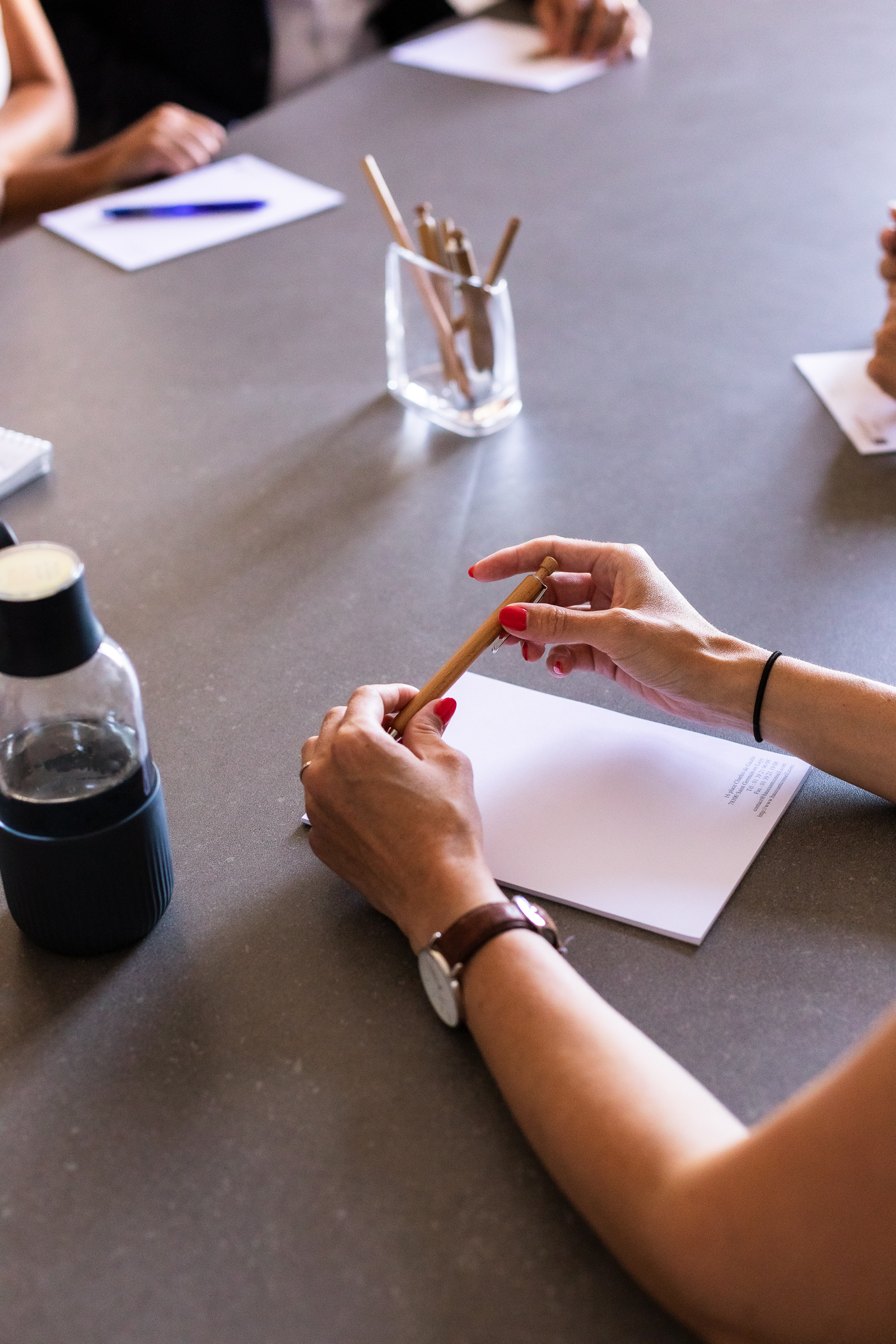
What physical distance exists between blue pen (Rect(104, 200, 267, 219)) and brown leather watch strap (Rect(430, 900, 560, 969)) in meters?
1.37

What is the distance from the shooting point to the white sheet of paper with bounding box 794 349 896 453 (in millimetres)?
1268

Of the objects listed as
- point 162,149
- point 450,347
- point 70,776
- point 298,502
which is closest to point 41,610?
point 70,776

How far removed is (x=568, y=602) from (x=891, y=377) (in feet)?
1.83

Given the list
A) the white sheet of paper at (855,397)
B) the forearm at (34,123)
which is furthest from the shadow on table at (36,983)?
the forearm at (34,123)

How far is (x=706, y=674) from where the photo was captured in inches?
34.1

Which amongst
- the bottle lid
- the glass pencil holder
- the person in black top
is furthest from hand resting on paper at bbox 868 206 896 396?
the person in black top

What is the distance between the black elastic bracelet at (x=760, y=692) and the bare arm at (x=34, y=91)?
71.1 inches

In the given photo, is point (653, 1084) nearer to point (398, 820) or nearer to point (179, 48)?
point (398, 820)

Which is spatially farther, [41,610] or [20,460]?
[20,460]

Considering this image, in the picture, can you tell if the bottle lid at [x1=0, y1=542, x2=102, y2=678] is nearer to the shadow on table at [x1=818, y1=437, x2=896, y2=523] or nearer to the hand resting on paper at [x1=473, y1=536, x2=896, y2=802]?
the hand resting on paper at [x1=473, y1=536, x2=896, y2=802]

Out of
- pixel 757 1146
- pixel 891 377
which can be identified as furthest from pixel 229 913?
pixel 891 377

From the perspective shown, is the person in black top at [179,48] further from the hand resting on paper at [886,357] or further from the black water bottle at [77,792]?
the black water bottle at [77,792]

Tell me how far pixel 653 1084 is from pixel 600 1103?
1.3 inches

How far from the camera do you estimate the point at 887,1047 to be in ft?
1.64
